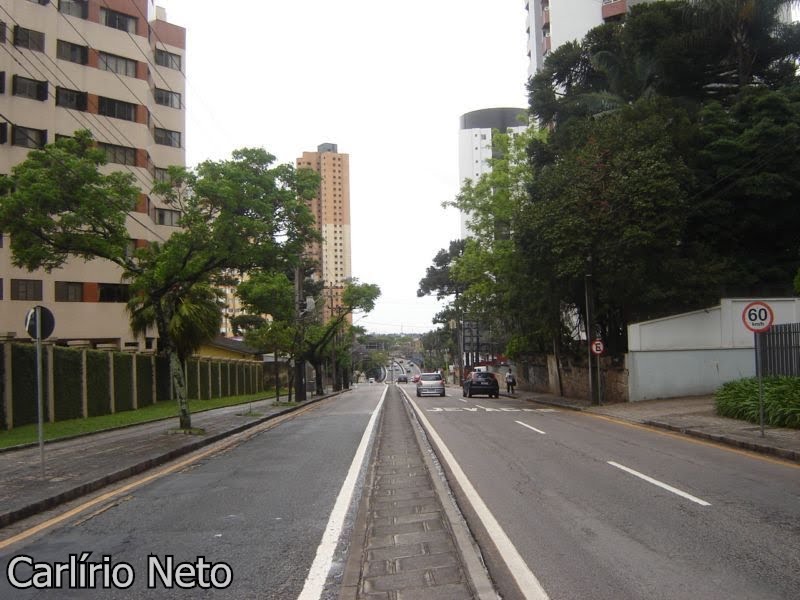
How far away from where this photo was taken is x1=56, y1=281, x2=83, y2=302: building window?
37.6 metres

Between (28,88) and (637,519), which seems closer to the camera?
(637,519)

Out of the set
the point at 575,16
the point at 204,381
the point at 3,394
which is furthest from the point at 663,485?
the point at 575,16

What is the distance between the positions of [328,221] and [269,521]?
54257mm

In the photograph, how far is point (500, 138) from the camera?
3825 cm

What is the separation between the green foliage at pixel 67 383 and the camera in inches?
857

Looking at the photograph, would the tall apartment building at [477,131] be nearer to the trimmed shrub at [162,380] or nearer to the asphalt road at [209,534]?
the trimmed shrub at [162,380]

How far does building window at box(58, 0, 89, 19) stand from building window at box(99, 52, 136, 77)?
7.86ft

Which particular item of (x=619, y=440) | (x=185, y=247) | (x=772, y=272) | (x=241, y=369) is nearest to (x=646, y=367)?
(x=772, y=272)

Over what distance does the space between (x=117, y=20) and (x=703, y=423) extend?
1570 inches

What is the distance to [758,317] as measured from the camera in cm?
1361

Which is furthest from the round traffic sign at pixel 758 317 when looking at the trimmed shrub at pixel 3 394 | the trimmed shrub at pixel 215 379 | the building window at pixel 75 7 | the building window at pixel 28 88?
the building window at pixel 75 7

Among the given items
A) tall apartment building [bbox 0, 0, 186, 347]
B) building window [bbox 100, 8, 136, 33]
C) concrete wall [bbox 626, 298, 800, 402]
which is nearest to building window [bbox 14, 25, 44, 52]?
tall apartment building [bbox 0, 0, 186, 347]

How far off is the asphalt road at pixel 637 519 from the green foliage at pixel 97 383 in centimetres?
1598

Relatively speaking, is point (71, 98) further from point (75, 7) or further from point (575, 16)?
point (575, 16)
